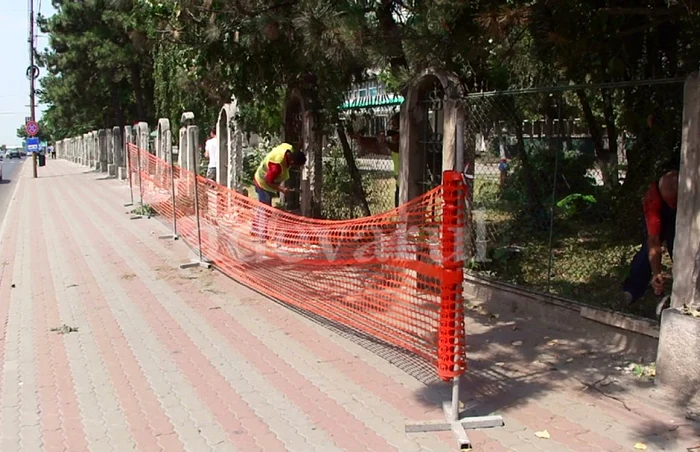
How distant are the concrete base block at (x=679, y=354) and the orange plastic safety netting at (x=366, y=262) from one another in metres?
1.43

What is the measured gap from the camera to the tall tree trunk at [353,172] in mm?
9867

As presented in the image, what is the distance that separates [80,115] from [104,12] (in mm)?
11639

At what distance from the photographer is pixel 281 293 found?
23.9 ft

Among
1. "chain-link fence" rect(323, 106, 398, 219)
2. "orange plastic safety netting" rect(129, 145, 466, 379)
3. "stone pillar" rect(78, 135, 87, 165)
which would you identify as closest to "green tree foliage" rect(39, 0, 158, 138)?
"stone pillar" rect(78, 135, 87, 165)

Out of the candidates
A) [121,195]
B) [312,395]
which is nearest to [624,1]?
[312,395]

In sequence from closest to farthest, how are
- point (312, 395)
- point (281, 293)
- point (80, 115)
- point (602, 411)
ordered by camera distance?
point (602, 411), point (312, 395), point (281, 293), point (80, 115)

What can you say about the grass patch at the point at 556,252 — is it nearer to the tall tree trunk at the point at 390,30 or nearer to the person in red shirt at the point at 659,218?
the person in red shirt at the point at 659,218

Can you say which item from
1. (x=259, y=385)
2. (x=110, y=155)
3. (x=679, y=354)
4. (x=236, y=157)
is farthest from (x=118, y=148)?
(x=679, y=354)

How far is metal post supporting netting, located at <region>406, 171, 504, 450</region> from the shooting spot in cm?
413

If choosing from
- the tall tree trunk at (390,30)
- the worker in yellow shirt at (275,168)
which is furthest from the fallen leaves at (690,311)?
the worker in yellow shirt at (275,168)

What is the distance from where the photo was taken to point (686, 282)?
15.0 feet

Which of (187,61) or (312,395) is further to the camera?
(187,61)

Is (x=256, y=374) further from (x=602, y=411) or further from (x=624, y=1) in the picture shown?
(x=624, y=1)

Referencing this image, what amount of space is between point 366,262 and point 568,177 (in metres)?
5.72
